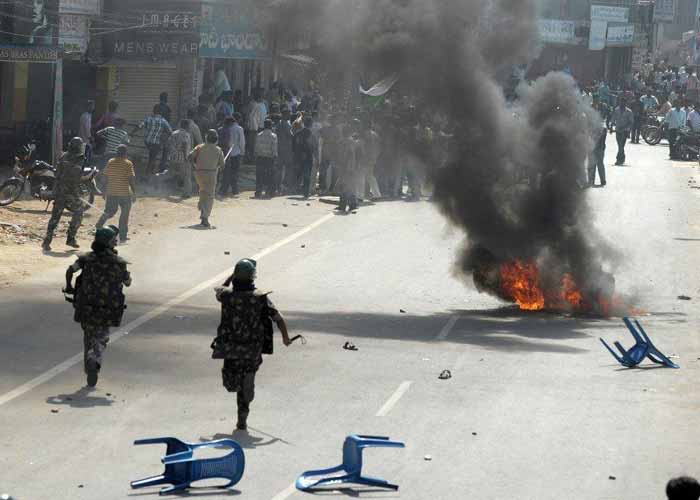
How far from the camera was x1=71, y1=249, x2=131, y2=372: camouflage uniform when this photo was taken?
1200cm

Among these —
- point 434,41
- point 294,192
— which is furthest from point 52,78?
point 434,41

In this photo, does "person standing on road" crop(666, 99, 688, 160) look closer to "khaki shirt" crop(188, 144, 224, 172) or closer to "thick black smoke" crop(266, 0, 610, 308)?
"khaki shirt" crop(188, 144, 224, 172)

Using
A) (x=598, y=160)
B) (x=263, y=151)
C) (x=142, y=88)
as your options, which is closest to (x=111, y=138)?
(x=263, y=151)

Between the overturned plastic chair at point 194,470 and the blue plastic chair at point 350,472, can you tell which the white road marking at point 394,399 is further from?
the overturned plastic chair at point 194,470

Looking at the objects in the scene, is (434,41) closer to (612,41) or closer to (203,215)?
(203,215)

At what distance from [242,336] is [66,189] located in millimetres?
10074

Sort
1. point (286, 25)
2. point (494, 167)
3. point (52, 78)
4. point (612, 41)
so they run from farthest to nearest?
point (612, 41), point (52, 78), point (286, 25), point (494, 167)

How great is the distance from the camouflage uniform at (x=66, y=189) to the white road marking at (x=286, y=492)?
11.6 m

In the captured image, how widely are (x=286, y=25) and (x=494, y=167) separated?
20.7 ft

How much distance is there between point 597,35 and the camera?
6500 cm

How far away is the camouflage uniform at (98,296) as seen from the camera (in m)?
12.0

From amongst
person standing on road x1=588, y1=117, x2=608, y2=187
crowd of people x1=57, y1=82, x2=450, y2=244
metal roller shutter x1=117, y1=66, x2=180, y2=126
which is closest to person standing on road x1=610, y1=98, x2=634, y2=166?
person standing on road x1=588, y1=117, x2=608, y2=187

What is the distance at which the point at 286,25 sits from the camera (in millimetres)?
23359

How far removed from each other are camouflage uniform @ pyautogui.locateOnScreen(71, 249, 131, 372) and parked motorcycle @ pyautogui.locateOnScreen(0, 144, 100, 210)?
11.0 meters
